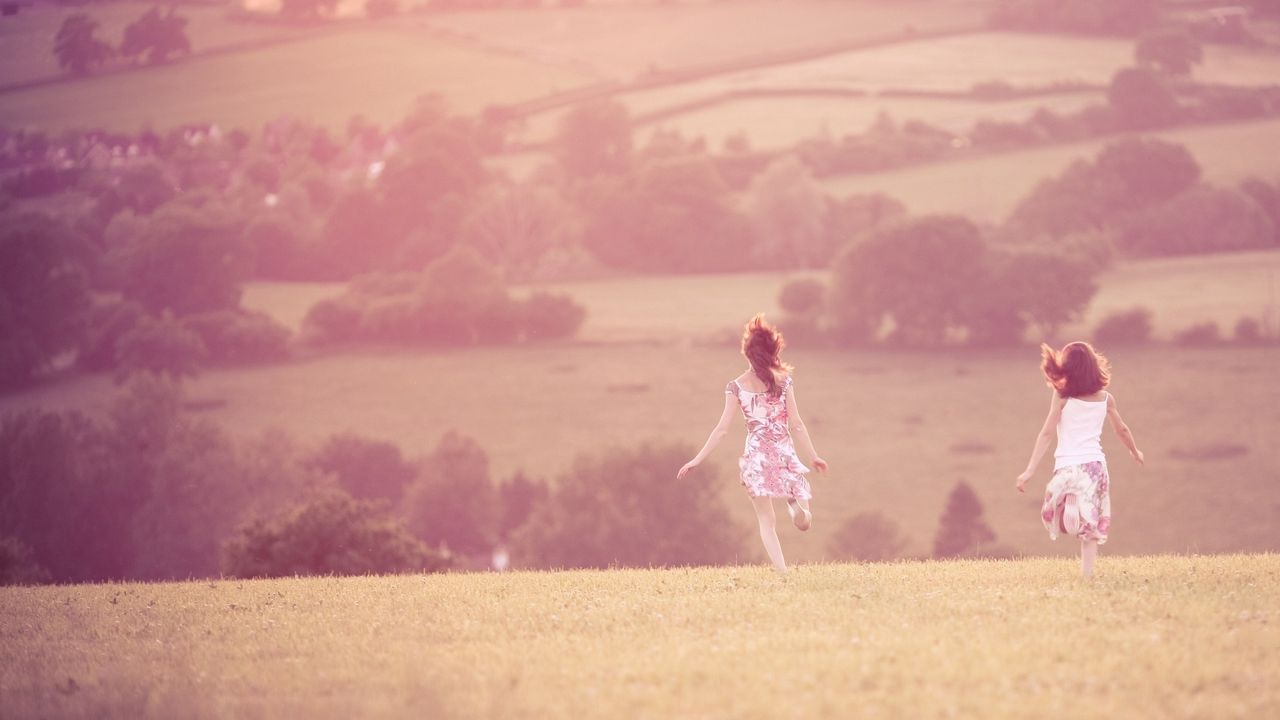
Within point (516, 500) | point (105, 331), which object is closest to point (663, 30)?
point (105, 331)

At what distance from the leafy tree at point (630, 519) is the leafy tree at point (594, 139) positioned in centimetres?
8442

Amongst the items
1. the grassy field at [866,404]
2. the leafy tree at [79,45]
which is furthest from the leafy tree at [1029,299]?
the leafy tree at [79,45]

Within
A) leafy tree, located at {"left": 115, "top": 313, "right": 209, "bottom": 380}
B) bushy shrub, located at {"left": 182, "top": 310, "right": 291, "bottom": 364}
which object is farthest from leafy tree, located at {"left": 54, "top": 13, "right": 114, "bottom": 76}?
bushy shrub, located at {"left": 182, "top": 310, "right": 291, "bottom": 364}

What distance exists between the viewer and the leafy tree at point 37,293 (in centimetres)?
10950

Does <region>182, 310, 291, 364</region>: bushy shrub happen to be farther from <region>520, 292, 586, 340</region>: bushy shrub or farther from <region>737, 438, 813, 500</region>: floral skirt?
<region>737, 438, 813, 500</region>: floral skirt

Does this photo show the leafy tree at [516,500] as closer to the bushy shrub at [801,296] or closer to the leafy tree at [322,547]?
the bushy shrub at [801,296]

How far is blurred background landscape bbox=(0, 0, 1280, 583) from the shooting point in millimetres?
81750

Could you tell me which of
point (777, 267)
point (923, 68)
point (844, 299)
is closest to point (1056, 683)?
point (844, 299)

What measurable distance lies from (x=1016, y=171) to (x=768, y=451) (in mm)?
131662

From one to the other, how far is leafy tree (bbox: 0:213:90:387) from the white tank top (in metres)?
108

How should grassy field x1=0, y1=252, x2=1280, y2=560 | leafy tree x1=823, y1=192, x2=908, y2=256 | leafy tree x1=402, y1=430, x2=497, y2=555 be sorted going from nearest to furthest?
1. grassy field x1=0, y1=252, x2=1280, y2=560
2. leafy tree x1=402, y1=430, x2=497, y2=555
3. leafy tree x1=823, y1=192, x2=908, y2=256

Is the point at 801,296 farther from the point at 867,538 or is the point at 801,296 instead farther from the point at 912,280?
the point at 867,538

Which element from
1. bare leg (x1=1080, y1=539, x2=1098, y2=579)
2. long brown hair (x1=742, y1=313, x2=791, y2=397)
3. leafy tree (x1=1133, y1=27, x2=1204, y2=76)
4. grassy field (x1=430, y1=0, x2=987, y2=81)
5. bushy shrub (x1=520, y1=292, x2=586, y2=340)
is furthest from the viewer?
grassy field (x1=430, y1=0, x2=987, y2=81)

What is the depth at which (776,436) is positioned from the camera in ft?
57.3
